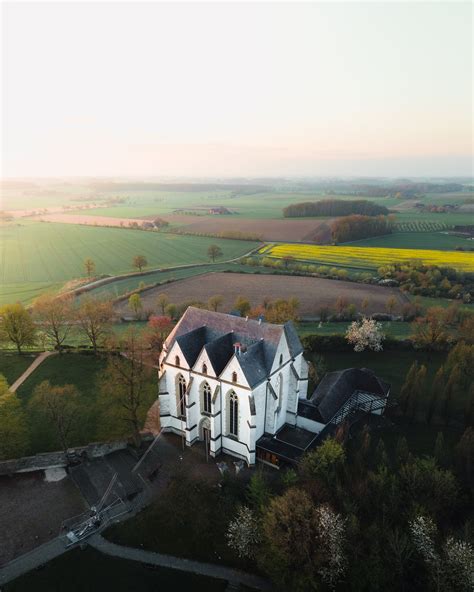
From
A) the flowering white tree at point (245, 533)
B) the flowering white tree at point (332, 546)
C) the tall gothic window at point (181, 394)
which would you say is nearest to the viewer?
the flowering white tree at point (332, 546)

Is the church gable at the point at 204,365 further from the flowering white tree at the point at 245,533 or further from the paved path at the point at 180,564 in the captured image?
the paved path at the point at 180,564

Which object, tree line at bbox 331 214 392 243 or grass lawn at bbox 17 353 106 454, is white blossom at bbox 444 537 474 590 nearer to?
grass lawn at bbox 17 353 106 454

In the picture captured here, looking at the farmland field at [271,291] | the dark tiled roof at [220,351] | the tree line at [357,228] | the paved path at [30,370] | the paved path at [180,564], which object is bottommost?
the paved path at [180,564]

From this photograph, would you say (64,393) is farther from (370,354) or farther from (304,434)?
(370,354)

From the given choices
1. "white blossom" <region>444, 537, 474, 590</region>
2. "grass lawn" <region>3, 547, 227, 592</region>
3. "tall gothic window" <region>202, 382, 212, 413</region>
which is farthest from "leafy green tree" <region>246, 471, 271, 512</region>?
"white blossom" <region>444, 537, 474, 590</region>

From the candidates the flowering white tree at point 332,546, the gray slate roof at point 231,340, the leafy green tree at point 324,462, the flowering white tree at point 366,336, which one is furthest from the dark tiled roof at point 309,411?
the flowering white tree at point 366,336

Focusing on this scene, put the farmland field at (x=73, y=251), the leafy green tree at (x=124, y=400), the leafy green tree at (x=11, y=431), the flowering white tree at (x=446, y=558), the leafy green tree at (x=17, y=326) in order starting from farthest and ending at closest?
the farmland field at (x=73, y=251) < the leafy green tree at (x=17, y=326) < the leafy green tree at (x=124, y=400) < the leafy green tree at (x=11, y=431) < the flowering white tree at (x=446, y=558)

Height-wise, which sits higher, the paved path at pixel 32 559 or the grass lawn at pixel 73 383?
the grass lawn at pixel 73 383
